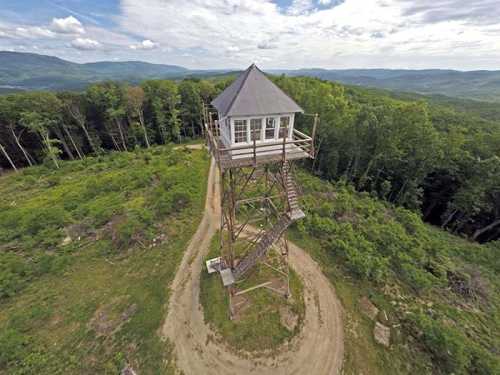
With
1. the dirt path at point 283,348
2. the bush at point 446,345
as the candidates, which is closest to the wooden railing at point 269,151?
the dirt path at point 283,348

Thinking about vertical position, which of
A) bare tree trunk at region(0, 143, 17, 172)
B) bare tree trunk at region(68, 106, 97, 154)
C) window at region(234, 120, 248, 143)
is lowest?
bare tree trunk at region(0, 143, 17, 172)

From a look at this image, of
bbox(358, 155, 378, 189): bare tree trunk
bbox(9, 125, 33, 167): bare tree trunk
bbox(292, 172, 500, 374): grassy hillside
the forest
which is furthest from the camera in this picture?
bbox(9, 125, 33, 167): bare tree trunk

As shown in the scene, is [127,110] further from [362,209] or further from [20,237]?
[362,209]

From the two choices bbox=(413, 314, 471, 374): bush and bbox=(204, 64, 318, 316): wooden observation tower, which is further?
bbox=(413, 314, 471, 374): bush

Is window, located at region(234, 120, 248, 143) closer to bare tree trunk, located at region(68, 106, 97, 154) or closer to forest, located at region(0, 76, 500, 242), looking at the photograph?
forest, located at region(0, 76, 500, 242)

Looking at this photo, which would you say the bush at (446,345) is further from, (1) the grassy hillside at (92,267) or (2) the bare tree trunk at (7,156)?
(2) the bare tree trunk at (7,156)

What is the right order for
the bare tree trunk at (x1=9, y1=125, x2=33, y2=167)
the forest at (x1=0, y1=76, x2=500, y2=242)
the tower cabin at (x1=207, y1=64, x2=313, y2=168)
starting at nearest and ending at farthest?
the tower cabin at (x1=207, y1=64, x2=313, y2=168) < the forest at (x1=0, y1=76, x2=500, y2=242) < the bare tree trunk at (x1=9, y1=125, x2=33, y2=167)

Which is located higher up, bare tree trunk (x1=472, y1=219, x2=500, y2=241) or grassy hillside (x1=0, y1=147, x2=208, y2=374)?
grassy hillside (x1=0, y1=147, x2=208, y2=374)

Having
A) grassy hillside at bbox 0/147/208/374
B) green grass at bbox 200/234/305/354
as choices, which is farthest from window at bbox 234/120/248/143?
grassy hillside at bbox 0/147/208/374
